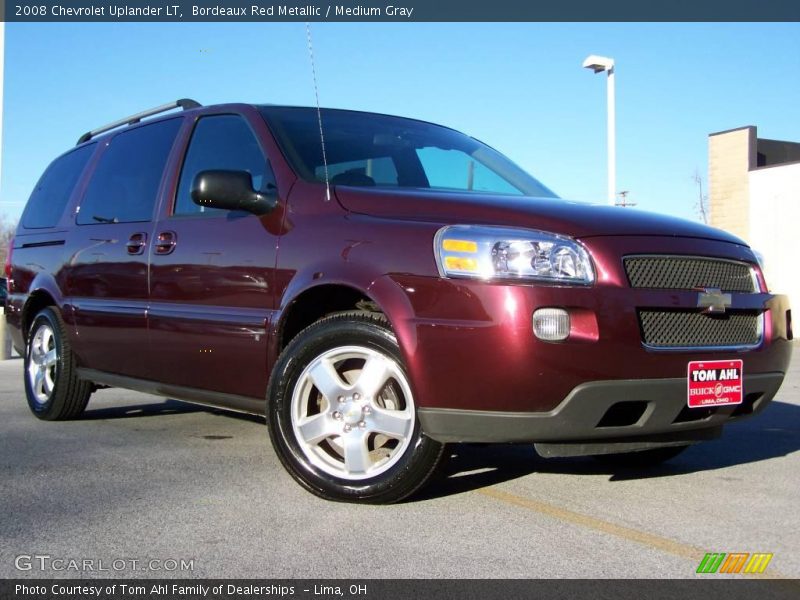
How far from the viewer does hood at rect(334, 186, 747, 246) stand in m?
3.61

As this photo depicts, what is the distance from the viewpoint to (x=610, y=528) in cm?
346

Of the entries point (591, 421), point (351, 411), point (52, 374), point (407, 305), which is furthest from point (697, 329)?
point (52, 374)

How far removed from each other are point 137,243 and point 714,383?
3220 millimetres

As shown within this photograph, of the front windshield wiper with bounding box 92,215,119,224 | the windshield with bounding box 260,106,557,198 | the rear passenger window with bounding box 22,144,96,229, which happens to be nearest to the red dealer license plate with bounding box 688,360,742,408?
the windshield with bounding box 260,106,557,198

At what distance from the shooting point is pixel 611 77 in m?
14.2

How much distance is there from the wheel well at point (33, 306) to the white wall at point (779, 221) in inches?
791

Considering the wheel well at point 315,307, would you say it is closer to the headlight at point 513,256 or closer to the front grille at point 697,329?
the headlight at point 513,256

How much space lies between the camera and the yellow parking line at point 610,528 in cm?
312

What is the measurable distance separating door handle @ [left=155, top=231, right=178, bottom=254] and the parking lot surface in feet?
3.66

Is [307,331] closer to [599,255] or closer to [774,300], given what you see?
[599,255]

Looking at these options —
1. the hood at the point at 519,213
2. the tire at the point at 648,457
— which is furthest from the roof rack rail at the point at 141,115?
the tire at the point at 648,457

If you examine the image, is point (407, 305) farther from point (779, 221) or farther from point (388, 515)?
point (779, 221)

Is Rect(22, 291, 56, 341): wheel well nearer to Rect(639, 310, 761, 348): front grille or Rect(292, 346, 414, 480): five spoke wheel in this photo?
Rect(292, 346, 414, 480): five spoke wheel

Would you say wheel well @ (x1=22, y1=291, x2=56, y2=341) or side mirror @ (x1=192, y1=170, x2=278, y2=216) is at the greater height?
side mirror @ (x1=192, y1=170, x2=278, y2=216)
